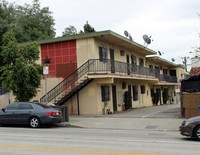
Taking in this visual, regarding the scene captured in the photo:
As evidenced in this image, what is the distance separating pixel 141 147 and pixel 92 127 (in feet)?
25.6

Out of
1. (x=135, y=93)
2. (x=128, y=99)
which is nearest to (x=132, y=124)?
(x=128, y=99)

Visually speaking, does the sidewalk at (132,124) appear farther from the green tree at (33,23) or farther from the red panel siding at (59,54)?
the green tree at (33,23)

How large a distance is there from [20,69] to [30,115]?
11.3 feet

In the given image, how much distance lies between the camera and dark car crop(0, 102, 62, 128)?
17.5m

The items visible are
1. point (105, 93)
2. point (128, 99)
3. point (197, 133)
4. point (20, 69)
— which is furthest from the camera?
point (128, 99)

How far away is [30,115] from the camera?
17.6 metres

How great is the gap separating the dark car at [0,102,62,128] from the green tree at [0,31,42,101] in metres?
2.21

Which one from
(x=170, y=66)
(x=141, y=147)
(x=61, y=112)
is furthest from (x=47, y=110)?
(x=170, y=66)

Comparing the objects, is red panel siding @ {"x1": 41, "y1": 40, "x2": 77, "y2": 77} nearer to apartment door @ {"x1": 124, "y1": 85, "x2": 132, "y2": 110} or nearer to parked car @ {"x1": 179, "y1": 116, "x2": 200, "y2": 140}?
apartment door @ {"x1": 124, "y1": 85, "x2": 132, "y2": 110}

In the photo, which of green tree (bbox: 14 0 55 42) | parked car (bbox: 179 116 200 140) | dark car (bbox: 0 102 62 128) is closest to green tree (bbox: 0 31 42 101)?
dark car (bbox: 0 102 62 128)

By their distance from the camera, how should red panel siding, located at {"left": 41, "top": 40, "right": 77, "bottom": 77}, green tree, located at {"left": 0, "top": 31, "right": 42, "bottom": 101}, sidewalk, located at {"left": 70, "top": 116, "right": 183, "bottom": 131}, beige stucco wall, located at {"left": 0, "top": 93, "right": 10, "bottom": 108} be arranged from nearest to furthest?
sidewalk, located at {"left": 70, "top": 116, "right": 183, "bottom": 131} < green tree, located at {"left": 0, "top": 31, "right": 42, "bottom": 101} < red panel siding, located at {"left": 41, "top": 40, "right": 77, "bottom": 77} < beige stucco wall, located at {"left": 0, "top": 93, "right": 10, "bottom": 108}

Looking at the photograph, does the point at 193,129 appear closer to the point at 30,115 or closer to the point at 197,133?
the point at 197,133

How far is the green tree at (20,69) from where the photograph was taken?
19.9 meters

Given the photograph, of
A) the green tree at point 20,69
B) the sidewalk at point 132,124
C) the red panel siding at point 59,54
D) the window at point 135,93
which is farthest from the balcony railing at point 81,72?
the window at point 135,93
